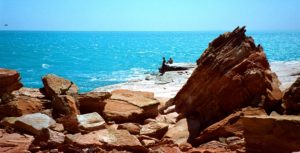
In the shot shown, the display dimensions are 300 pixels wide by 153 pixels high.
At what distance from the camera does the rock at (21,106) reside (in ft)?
33.1

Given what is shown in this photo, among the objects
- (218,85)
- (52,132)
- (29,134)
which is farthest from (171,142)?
(29,134)

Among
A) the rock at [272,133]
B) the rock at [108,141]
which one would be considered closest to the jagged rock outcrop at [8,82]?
the rock at [108,141]

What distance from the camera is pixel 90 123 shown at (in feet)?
30.6

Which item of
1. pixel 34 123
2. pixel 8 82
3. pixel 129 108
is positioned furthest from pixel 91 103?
pixel 8 82

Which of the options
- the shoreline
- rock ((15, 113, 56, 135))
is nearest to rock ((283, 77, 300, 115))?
rock ((15, 113, 56, 135))

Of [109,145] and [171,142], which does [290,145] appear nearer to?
[171,142]

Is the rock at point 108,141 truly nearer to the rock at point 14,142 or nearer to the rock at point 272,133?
the rock at point 14,142

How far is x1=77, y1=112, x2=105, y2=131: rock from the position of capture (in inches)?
356

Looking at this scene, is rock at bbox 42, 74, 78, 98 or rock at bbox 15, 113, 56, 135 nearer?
rock at bbox 15, 113, 56, 135

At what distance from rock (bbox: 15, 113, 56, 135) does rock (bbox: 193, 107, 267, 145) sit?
4198 millimetres

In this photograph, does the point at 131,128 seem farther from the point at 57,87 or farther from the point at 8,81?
the point at 8,81

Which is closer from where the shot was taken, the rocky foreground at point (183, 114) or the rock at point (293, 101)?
the rocky foreground at point (183, 114)

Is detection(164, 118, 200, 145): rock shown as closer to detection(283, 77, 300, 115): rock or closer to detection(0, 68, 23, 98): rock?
detection(283, 77, 300, 115): rock

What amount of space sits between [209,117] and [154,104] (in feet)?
7.86
